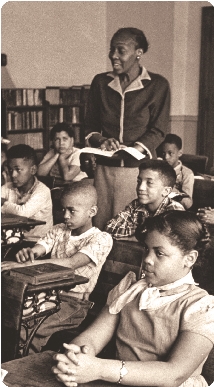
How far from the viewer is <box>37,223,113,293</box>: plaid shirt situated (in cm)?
274

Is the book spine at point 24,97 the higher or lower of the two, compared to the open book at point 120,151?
higher

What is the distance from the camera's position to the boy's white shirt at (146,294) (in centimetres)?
173

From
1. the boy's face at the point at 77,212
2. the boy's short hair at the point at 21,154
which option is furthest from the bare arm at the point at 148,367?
the boy's short hair at the point at 21,154

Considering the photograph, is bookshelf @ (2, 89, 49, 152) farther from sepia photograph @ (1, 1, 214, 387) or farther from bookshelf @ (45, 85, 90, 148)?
bookshelf @ (45, 85, 90, 148)

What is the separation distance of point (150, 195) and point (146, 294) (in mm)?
1434

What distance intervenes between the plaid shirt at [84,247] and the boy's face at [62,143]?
3.10 meters

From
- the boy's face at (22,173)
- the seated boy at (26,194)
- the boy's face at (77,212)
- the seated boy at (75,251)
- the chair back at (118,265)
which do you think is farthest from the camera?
the boy's face at (22,173)

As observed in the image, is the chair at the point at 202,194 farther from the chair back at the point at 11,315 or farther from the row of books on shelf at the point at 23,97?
the row of books on shelf at the point at 23,97

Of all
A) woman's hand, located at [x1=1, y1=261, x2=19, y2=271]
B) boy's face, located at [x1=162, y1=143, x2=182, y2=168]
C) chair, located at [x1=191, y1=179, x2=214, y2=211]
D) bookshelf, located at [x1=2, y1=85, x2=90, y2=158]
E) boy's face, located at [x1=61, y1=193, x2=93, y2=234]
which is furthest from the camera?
bookshelf, located at [x1=2, y1=85, x2=90, y2=158]

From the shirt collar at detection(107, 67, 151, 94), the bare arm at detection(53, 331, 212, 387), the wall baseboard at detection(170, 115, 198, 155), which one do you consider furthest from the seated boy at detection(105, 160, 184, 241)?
the wall baseboard at detection(170, 115, 198, 155)

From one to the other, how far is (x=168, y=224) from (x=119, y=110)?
6.34 feet

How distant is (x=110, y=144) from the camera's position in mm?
3502

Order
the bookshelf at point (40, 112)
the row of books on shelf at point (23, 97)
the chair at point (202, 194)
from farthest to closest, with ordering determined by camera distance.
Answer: the bookshelf at point (40, 112)
the row of books on shelf at point (23, 97)
the chair at point (202, 194)

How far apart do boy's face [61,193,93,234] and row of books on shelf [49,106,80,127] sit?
213 inches
